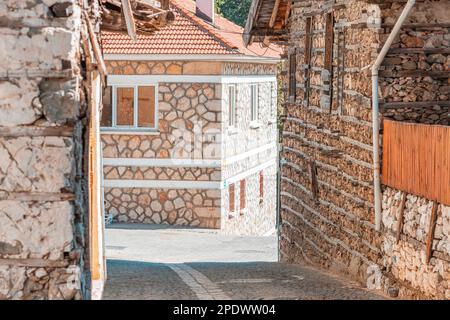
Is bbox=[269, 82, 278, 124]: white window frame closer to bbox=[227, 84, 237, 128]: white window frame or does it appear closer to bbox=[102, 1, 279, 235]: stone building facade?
Answer: bbox=[227, 84, 237, 128]: white window frame

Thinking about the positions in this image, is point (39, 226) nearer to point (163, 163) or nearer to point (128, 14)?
point (128, 14)

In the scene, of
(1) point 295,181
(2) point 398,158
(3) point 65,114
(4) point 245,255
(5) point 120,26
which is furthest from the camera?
(4) point 245,255

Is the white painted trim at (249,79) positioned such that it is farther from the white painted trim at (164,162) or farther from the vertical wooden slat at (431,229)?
the vertical wooden slat at (431,229)

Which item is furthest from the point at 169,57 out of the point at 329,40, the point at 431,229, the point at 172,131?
the point at 431,229

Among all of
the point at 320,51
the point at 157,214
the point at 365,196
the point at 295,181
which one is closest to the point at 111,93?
the point at 157,214

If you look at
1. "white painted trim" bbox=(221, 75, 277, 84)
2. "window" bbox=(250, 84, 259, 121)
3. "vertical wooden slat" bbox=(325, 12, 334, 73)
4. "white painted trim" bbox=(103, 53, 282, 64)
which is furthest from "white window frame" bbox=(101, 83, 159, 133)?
"vertical wooden slat" bbox=(325, 12, 334, 73)

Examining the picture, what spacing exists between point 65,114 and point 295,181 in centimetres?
1223

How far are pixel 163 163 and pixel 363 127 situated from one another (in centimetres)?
1560

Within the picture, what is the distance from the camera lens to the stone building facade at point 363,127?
1409cm

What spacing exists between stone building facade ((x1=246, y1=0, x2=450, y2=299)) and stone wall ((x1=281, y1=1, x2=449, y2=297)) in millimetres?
15

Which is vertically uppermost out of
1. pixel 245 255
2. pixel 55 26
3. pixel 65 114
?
pixel 55 26

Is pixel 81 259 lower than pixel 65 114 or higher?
lower

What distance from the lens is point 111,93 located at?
31.9 m

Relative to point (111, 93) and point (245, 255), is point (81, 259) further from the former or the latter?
point (111, 93)
